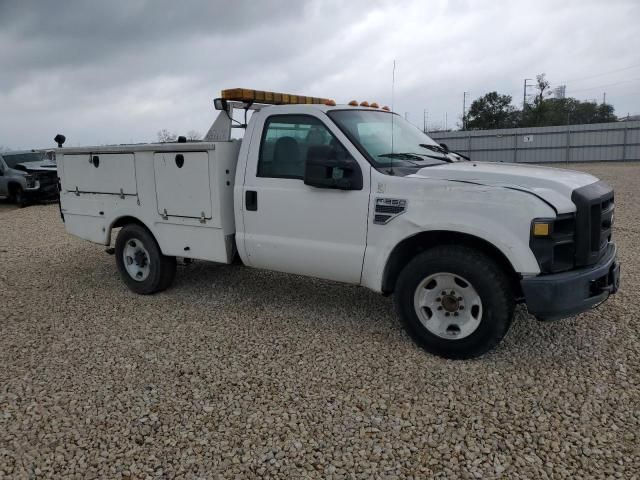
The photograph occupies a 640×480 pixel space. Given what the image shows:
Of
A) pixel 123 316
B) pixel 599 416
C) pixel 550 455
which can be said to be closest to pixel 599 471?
pixel 550 455

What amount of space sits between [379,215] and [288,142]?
115 centimetres

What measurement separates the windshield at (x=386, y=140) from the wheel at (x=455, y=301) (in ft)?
2.97

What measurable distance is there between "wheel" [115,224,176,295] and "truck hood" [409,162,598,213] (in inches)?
120

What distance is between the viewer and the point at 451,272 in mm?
3873

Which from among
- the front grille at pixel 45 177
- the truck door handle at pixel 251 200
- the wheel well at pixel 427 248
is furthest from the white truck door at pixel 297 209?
the front grille at pixel 45 177

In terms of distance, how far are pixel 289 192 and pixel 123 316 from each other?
2.18m

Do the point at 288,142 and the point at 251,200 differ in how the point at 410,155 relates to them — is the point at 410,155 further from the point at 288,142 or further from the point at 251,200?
the point at 251,200

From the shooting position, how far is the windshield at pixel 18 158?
53.1ft

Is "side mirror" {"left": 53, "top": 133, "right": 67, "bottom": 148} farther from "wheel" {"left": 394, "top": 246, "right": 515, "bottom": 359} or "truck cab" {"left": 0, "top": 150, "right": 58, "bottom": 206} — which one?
"truck cab" {"left": 0, "top": 150, "right": 58, "bottom": 206}

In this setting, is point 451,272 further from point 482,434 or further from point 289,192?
point 289,192

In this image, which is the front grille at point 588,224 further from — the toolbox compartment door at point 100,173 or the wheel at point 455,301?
the toolbox compartment door at point 100,173

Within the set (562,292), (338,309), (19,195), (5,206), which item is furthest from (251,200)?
(5,206)

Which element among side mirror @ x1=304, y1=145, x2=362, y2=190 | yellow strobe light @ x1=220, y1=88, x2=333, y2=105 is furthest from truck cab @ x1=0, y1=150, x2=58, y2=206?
side mirror @ x1=304, y1=145, x2=362, y2=190

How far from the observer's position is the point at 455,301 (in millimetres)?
3992
